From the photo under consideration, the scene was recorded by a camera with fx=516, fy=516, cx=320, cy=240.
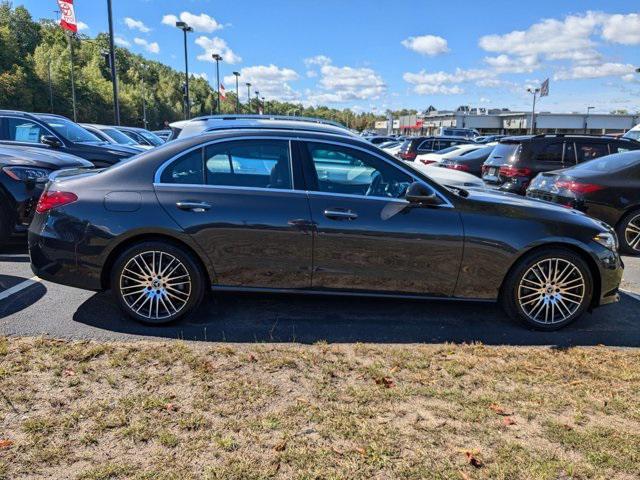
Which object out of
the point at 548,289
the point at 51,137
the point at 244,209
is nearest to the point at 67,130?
the point at 51,137

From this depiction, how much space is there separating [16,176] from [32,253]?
8.37 ft

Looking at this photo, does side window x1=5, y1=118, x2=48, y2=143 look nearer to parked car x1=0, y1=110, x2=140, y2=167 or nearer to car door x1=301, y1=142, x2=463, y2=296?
parked car x1=0, y1=110, x2=140, y2=167

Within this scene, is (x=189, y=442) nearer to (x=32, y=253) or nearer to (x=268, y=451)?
(x=268, y=451)

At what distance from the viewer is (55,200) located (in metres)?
4.31

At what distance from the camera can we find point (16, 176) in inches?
251


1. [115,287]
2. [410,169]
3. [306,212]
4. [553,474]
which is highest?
[410,169]

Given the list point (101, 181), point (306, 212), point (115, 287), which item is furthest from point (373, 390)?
point (101, 181)

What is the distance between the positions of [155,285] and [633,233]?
22.8 feet

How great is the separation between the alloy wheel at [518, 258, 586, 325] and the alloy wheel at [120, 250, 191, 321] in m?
2.90

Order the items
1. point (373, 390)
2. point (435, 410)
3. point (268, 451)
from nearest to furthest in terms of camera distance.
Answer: point (268, 451), point (435, 410), point (373, 390)

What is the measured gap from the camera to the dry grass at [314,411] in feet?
8.38

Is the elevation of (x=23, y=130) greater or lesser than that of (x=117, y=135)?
lesser

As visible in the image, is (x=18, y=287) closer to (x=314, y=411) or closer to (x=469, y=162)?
(x=314, y=411)

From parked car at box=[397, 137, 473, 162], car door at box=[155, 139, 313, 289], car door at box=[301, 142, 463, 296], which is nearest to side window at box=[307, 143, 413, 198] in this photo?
car door at box=[301, 142, 463, 296]
